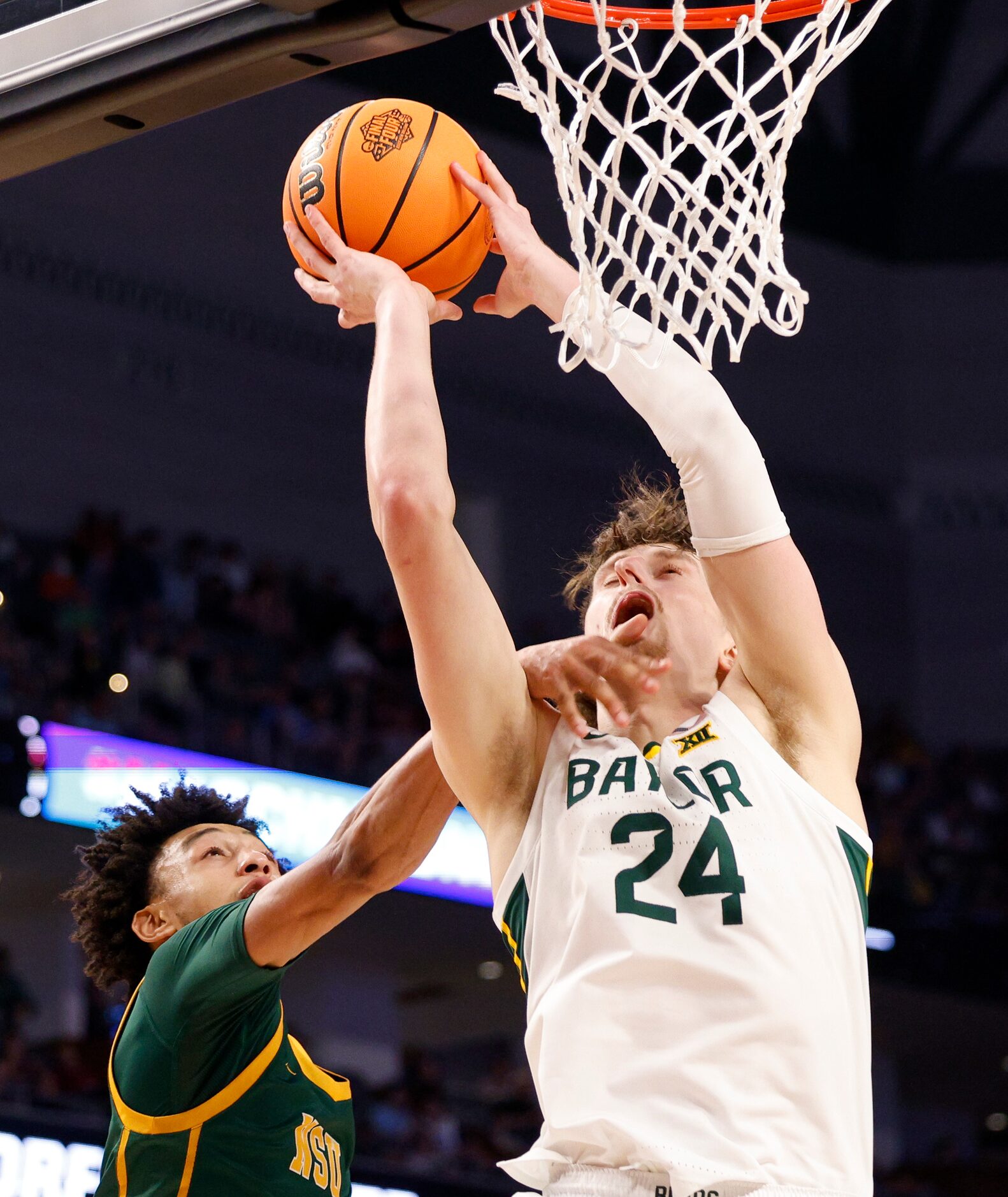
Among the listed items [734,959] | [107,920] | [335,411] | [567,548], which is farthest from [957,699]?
[734,959]

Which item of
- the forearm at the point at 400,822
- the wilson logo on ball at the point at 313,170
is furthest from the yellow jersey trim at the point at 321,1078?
the wilson logo on ball at the point at 313,170

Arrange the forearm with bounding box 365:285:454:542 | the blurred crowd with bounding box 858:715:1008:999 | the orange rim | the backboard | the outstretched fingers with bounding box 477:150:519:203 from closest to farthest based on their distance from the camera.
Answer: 1. the backboard
2. the forearm with bounding box 365:285:454:542
3. the outstretched fingers with bounding box 477:150:519:203
4. the orange rim
5. the blurred crowd with bounding box 858:715:1008:999

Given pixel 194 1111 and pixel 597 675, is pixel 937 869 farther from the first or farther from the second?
pixel 597 675

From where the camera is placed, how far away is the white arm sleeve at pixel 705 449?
2.40m

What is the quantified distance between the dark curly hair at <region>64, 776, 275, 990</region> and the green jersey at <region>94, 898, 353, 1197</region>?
415 millimetres

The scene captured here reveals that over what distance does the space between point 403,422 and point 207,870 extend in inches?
61.6

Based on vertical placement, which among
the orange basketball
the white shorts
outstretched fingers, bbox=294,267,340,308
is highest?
the orange basketball

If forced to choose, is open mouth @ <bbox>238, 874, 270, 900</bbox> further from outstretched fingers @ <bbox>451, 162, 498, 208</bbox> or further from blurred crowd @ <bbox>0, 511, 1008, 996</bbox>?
blurred crowd @ <bbox>0, 511, 1008, 996</bbox>

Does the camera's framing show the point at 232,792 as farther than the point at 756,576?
Yes

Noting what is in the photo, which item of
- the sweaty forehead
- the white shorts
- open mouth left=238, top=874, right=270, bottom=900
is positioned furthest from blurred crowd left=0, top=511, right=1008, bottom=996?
the white shorts

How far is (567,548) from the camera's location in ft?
45.5

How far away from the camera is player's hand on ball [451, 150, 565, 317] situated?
2764 millimetres

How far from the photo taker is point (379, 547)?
12.9 meters

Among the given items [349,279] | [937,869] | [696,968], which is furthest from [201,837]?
[937,869]
